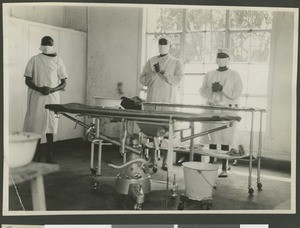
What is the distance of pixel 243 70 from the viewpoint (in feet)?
6.76

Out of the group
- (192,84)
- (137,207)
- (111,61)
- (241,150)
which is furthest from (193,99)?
(137,207)

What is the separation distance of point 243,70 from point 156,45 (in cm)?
56

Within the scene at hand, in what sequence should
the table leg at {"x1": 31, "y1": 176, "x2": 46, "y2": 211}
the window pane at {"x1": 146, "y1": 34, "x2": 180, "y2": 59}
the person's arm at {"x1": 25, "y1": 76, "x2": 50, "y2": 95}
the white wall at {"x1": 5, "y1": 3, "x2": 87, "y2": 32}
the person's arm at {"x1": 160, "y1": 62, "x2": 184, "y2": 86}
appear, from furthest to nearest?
1. the person's arm at {"x1": 160, "y1": 62, "x2": 184, "y2": 86}
2. the window pane at {"x1": 146, "y1": 34, "x2": 180, "y2": 59}
3. the person's arm at {"x1": 25, "y1": 76, "x2": 50, "y2": 95}
4. the white wall at {"x1": 5, "y1": 3, "x2": 87, "y2": 32}
5. the table leg at {"x1": 31, "y1": 176, "x2": 46, "y2": 211}

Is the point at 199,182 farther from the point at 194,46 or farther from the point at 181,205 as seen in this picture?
the point at 194,46

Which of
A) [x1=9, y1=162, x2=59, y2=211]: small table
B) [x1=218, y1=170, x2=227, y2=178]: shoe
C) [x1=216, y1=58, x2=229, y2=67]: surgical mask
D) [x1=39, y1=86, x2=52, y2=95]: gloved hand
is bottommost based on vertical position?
[x1=218, y1=170, x2=227, y2=178]: shoe

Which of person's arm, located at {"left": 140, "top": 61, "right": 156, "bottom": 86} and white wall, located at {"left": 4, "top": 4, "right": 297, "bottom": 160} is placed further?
person's arm, located at {"left": 140, "top": 61, "right": 156, "bottom": 86}

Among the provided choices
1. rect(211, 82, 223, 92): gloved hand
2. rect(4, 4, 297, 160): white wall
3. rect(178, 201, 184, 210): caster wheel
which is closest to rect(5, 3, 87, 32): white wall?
rect(4, 4, 297, 160): white wall

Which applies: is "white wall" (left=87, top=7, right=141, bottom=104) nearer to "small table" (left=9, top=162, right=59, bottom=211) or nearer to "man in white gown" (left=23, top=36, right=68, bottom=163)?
"man in white gown" (left=23, top=36, right=68, bottom=163)

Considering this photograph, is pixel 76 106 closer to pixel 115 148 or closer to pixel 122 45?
pixel 122 45

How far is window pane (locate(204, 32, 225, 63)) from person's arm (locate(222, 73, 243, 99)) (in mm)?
163

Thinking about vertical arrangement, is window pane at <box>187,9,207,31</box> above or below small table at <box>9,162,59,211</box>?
above

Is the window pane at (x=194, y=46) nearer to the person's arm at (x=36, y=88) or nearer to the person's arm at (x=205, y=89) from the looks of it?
the person's arm at (x=205, y=89)

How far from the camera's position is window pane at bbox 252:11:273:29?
1.89m

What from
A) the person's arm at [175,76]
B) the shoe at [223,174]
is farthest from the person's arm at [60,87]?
the shoe at [223,174]
